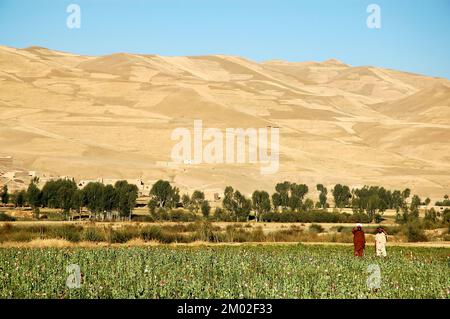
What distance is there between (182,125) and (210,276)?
112 metres

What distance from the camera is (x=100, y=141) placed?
112 m

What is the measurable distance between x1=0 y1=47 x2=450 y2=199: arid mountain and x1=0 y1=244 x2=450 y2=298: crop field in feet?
187

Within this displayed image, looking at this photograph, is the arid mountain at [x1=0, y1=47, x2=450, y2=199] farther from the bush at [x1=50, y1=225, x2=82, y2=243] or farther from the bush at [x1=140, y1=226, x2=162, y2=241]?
the bush at [x1=50, y1=225, x2=82, y2=243]

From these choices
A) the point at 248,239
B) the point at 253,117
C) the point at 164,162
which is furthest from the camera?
the point at 253,117

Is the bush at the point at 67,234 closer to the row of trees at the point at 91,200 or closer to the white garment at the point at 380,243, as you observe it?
the white garment at the point at 380,243

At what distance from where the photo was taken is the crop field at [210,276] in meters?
14.4

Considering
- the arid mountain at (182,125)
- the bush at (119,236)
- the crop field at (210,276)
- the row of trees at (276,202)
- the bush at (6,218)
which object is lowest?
the crop field at (210,276)

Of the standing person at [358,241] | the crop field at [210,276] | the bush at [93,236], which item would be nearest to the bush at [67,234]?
the bush at [93,236]

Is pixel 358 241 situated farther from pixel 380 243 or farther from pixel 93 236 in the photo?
pixel 93 236

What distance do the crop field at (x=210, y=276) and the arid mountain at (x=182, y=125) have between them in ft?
187

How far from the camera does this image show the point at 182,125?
422 ft
